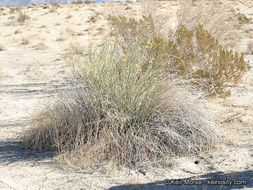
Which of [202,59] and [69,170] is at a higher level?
[202,59]

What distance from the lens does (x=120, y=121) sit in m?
4.46

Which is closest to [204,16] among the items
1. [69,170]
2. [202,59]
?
[202,59]

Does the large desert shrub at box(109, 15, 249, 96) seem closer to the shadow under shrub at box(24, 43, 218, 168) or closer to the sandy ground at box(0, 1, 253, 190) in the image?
the sandy ground at box(0, 1, 253, 190)

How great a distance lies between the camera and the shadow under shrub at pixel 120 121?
169 inches

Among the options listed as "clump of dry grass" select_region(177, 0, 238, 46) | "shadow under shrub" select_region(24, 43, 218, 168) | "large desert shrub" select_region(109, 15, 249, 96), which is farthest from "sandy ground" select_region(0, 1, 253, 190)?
"clump of dry grass" select_region(177, 0, 238, 46)

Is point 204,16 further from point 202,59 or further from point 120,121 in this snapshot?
point 120,121

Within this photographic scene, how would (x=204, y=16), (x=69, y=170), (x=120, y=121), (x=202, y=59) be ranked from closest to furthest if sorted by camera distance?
1. (x=69, y=170)
2. (x=120, y=121)
3. (x=202, y=59)
4. (x=204, y=16)

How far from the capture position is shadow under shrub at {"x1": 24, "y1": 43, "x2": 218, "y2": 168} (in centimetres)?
430

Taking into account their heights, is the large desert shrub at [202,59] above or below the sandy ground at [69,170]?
above

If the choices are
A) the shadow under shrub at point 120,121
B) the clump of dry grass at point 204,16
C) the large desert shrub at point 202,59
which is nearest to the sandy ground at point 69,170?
the shadow under shrub at point 120,121

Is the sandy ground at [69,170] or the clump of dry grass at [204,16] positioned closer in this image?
the sandy ground at [69,170]

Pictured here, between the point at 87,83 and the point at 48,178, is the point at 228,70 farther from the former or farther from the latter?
the point at 48,178

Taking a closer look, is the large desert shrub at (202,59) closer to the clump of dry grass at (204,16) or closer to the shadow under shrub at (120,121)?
the clump of dry grass at (204,16)

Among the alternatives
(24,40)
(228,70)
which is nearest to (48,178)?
(228,70)
